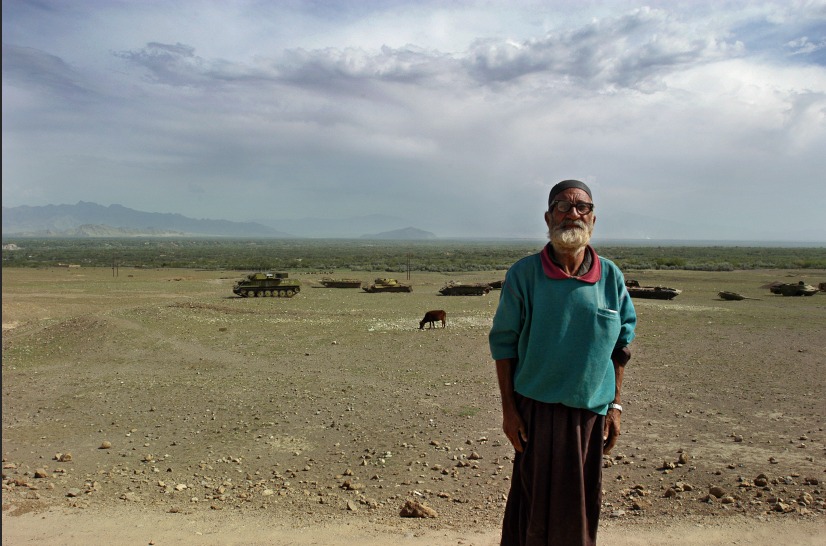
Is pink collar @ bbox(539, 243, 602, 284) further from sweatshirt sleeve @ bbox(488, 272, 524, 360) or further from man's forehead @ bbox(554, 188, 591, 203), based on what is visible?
man's forehead @ bbox(554, 188, 591, 203)

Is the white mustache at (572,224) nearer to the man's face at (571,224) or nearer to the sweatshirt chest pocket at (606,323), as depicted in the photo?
the man's face at (571,224)

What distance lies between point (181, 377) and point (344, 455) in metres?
5.71

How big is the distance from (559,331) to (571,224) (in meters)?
0.59

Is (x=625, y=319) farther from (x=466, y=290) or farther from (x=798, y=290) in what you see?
(x=798, y=290)

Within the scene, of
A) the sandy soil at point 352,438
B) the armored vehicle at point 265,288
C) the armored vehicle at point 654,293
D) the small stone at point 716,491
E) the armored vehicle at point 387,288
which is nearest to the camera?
the sandy soil at point 352,438

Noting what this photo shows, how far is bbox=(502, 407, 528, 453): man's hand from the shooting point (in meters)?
3.23

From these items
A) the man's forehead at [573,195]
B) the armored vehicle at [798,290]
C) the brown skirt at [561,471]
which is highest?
the man's forehead at [573,195]

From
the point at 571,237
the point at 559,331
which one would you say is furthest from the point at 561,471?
the point at 571,237

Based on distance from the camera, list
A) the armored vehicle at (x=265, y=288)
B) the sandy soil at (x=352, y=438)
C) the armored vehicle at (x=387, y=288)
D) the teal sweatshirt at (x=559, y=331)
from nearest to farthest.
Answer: the teal sweatshirt at (x=559, y=331)
the sandy soil at (x=352, y=438)
the armored vehicle at (x=265, y=288)
the armored vehicle at (x=387, y=288)

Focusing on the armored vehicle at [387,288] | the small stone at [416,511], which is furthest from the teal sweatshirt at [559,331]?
the armored vehicle at [387,288]

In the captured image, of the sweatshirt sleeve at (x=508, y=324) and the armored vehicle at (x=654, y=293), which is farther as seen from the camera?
the armored vehicle at (x=654, y=293)

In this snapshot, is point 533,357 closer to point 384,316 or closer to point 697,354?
point 697,354

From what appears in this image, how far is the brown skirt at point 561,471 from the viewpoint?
124 inches

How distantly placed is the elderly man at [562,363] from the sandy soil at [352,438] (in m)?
1.91
